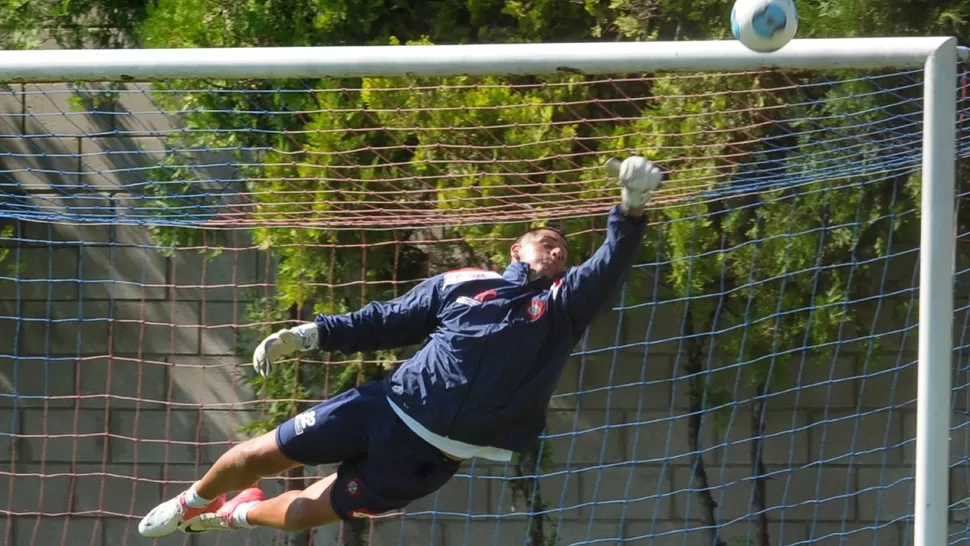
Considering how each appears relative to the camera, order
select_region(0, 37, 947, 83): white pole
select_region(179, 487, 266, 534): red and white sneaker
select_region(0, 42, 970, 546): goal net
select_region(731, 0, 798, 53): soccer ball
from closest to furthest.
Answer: select_region(731, 0, 798, 53): soccer ball → select_region(0, 37, 947, 83): white pole → select_region(179, 487, 266, 534): red and white sneaker → select_region(0, 42, 970, 546): goal net

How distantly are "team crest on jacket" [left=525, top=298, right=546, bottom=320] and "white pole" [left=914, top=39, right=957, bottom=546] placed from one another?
3.89ft

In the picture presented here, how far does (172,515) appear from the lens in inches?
177

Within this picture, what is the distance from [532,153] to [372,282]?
2.89 feet

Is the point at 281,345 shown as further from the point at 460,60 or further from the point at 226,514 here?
the point at 460,60

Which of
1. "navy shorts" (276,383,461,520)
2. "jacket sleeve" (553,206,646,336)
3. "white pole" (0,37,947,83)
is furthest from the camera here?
"navy shorts" (276,383,461,520)

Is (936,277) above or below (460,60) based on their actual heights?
below

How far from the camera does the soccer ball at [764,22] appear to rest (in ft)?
10.6

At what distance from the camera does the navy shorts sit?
407 centimetres

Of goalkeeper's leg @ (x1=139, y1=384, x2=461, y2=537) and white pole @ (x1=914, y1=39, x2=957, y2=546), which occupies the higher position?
white pole @ (x1=914, y1=39, x2=957, y2=546)

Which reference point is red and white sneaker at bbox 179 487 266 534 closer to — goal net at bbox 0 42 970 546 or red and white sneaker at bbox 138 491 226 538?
red and white sneaker at bbox 138 491 226 538

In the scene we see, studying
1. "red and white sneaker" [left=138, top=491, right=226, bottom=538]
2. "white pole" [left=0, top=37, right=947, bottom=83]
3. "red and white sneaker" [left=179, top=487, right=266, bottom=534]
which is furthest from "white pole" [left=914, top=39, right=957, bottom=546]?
"red and white sneaker" [left=138, top=491, right=226, bottom=538]

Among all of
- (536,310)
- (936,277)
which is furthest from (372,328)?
(936,277)

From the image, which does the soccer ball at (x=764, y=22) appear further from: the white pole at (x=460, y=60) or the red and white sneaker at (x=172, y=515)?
the red and white sneaker at (x=172, y=515)

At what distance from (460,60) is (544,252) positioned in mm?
912
